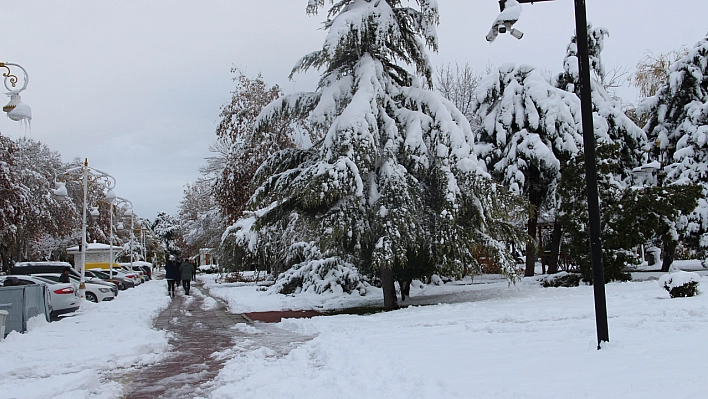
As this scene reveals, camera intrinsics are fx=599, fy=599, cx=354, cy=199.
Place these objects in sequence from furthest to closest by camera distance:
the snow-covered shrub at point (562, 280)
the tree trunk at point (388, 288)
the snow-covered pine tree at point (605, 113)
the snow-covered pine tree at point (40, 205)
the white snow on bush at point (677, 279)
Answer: the snow-covered pine tree at point (40, 205)
the snow-covered pine tree at point (605, 113)
the snow-covered shrub at point (562, 280)
the tree trunk at point (388, 288)
the white snow on bush at point (677, 279)

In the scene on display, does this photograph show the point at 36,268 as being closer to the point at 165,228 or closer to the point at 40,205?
the point at 40,205

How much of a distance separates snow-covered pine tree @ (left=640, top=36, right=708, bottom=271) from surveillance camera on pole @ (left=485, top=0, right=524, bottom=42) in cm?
1960

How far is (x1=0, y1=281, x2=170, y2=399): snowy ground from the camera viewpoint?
738cm

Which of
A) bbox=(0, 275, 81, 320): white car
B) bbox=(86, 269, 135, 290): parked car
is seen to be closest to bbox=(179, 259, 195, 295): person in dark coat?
bbox=(0, 275, 81, 320): white car

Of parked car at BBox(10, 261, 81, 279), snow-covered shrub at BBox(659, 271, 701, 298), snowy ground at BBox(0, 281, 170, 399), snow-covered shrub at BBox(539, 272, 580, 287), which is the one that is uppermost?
parked car at BBox(10, 261, 81, 279)

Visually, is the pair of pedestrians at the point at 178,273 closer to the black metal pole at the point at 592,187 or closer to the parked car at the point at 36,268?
the parked car at the point at 36,268

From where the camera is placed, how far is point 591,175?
7.29m

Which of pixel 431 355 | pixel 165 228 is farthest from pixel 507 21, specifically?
pixel 165 228

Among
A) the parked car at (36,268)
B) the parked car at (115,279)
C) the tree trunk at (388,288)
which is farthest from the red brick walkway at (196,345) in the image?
the parked car at (115,279)

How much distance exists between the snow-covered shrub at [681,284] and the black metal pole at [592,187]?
6.97 m

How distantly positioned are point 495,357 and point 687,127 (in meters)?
22.6

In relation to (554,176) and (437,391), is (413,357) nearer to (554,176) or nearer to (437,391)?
(437,391)

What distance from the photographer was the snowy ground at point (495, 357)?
5965 millimetres

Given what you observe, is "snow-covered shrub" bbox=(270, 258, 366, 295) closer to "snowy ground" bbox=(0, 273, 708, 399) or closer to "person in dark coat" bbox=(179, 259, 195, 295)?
"person in dark coat" bbox=(179, 259, 195, 295)
